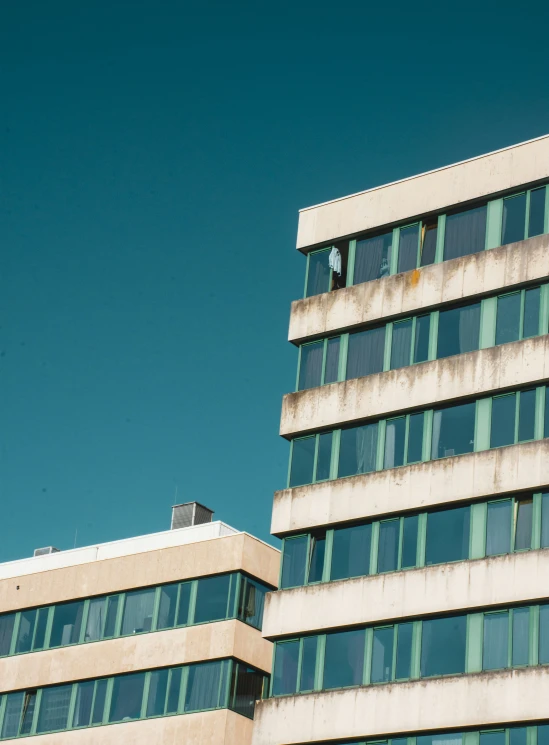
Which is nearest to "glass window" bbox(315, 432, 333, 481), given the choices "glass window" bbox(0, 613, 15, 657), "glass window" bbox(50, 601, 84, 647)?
"glass window" bbox(50, 601, 84, 647)

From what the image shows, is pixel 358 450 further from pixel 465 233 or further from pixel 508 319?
pixel 465 233

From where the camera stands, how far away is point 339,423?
5481 centimetres

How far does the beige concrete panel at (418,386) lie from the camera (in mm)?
51156

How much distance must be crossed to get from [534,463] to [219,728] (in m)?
14.8

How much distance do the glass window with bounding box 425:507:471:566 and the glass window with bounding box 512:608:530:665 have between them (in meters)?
2.81

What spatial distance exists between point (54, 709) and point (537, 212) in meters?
25.9

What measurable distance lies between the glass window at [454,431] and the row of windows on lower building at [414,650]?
5.61 meters

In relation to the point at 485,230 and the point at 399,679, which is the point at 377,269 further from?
the point at 399,679

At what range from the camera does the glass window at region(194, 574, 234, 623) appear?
57.7 metres

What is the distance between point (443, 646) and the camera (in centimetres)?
4909

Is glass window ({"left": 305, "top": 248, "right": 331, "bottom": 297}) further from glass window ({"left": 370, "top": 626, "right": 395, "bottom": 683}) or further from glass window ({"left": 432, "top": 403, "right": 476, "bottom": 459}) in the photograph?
glass window ({"left": 370, "top": 626, "right": 395, "bottom": 683})

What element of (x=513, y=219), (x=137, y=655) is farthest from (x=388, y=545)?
(x=137, y=655)

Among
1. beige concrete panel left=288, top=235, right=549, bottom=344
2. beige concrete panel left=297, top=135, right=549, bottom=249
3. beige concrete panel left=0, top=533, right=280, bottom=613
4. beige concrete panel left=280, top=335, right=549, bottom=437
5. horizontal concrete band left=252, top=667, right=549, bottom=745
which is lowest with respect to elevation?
horizontal concrete band left=252, top=667, right=549, bottom=745

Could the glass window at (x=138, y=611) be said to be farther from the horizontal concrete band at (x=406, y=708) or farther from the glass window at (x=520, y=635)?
the glass window at (x=520, y=635)
